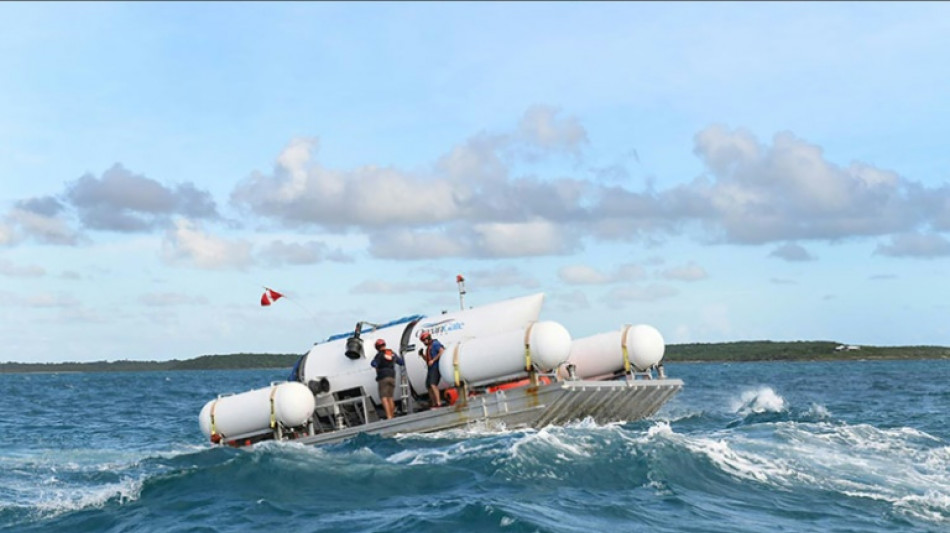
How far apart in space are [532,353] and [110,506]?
29.2ft

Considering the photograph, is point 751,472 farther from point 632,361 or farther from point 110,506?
point 110,506

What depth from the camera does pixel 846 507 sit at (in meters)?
15.0

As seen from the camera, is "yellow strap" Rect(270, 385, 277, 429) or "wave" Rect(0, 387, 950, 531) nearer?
"wave" Rect(0, 387, 950, 531)

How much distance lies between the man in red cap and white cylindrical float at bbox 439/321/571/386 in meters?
1.54

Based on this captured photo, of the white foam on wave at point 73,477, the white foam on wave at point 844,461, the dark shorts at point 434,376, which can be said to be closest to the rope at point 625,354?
the white foam on wave at point 844,461

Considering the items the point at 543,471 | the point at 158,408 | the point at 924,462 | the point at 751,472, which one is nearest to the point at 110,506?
the point at 543,471

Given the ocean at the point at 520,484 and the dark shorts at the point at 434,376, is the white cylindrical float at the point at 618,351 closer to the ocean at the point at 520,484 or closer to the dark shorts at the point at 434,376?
the ocean at the point at 520,484

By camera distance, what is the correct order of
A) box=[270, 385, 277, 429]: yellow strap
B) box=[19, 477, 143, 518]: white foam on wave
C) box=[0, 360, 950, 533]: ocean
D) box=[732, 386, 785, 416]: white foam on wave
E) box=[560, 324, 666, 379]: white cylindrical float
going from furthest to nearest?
box=[732, 386, 785, 416]: white foam on wave, box=[270, 385, 277, 429]: yellow strap, box=[560, 324, 666, 379]: white cylindrical float, box=[19, 477, 143, 518]: white foam on wave, box=[0, 360, 950, 533]: ocean

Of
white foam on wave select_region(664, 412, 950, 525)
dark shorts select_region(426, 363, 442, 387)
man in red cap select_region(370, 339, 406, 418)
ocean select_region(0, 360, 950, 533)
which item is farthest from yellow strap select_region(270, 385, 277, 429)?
white foam on wave select_region(664, 412, 950, 525)

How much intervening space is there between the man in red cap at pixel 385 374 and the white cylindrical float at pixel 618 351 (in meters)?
4.00

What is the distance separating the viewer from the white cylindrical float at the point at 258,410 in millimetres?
22891

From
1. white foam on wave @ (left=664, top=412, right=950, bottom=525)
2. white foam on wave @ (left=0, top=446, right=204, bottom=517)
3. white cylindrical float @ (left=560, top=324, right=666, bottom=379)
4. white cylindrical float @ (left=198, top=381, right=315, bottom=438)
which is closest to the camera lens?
white foam on wave @ (left=664, top=412, right=950, bottom=525)

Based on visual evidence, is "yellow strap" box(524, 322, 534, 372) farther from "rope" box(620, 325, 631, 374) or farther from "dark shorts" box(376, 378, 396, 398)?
"dark shorts" box(376, 378, 396, 398)

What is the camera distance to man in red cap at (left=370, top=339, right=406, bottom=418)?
2316 cm
